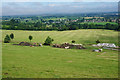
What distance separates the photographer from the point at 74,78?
17547 millimetres

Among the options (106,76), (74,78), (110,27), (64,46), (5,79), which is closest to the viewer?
(5,79)

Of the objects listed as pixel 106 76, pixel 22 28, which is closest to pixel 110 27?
pixel 22 28

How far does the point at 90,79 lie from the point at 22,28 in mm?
121158

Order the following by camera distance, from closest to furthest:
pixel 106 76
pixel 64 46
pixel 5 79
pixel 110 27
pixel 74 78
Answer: pixel 5 79, pixel 74 78, pixel 106 76, pixel 64 46, pixel 110 27

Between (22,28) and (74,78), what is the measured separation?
394 ft

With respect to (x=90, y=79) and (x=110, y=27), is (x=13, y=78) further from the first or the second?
(x=110, y=27)

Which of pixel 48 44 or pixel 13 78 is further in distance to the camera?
pixel 48 44

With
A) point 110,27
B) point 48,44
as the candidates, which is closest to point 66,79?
point 48,44

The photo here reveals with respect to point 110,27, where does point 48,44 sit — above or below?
below

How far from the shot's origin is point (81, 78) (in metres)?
17.6

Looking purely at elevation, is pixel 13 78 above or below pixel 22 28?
below

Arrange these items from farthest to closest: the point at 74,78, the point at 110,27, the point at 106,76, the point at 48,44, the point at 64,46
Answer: the point at 110,27 → the point at 48,44 → the point at 64,46 → the point at 106,76 → the point at 74,78

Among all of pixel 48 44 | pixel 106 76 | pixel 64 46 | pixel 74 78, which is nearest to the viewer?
pixel 74 78

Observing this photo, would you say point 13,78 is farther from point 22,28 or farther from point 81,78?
point 22,28
